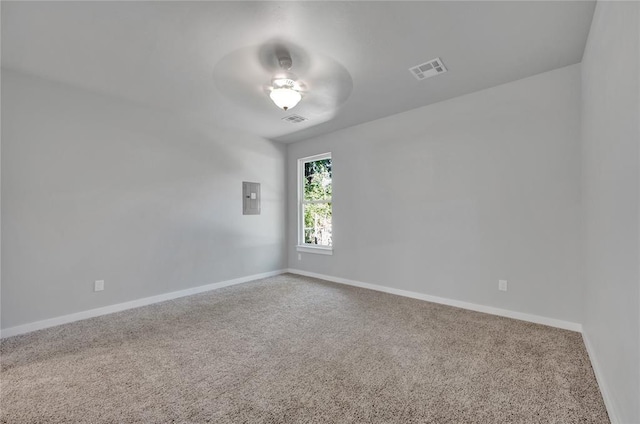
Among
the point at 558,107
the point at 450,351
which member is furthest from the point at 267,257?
the point at 558,107

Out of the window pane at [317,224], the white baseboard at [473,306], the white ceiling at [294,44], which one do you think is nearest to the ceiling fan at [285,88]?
the white ceiling at [294,44]

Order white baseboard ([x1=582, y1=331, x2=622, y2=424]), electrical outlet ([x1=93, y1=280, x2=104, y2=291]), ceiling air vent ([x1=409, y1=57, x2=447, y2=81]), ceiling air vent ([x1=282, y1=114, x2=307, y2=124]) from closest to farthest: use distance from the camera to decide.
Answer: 1. white baseboard ([x1=582, y1=331, x2=622, y2=424])
2. ceiling air vent ([x1=409, y1=57, x2=447, y2=81])
3. electrical outlet ([x1=93, y1=280, x2=104, y2=291])
4. ceiling air vent ([x1=282, y1=114, x2=307, y2=124])

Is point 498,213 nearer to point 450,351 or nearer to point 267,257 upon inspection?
point 450,351

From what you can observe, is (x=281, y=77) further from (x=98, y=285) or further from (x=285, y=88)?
(x=98, y=285)

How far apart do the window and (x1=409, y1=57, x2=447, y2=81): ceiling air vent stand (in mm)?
2264

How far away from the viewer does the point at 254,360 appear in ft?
7.16

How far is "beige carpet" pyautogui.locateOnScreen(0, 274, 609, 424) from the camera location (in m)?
1.59

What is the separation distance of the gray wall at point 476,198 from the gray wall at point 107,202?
6.77 feet

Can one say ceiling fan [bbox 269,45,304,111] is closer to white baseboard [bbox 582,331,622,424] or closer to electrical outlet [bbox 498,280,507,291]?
electrical outlet [bbox 498,280,507,291]

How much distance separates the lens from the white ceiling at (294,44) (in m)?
1.95

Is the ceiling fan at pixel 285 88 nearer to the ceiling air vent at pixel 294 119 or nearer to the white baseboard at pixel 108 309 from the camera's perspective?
the ceiling air vent at pixel 294 119

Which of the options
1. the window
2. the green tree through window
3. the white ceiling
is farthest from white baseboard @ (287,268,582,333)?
the white ceiling

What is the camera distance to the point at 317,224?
5.21 metres

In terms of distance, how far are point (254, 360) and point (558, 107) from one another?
3628 mm
